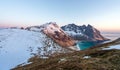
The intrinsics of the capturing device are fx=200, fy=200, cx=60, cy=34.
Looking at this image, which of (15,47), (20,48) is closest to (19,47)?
(20,48)

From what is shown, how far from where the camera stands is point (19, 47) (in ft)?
431

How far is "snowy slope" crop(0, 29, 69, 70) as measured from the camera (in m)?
105

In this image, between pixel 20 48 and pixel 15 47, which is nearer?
pixel 20 48

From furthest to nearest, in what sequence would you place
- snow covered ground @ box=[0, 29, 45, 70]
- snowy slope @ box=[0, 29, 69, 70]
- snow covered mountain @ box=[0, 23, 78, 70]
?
1. snow covered mountain @ box=[0, 23, 78, 70]
2. snowy slope @ box=[0, 29, 69, 70]
3. snow covered ground @ box=[0, 29, 45, 70]

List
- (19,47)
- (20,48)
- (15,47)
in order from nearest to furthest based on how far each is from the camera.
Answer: (20,48) → (15,47) → (19,47)

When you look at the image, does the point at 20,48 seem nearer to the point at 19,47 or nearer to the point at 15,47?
the point at 19,47

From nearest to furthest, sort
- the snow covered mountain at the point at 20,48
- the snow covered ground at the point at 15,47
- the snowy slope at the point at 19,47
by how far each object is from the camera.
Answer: the snow covered ground at the point at 15,47, the snowy slope at the point at 19,47, the snow covered mountain at the point at 20,48

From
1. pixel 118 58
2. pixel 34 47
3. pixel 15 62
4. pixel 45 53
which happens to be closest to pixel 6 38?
pixel 34 47

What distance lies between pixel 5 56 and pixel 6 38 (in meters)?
41.2

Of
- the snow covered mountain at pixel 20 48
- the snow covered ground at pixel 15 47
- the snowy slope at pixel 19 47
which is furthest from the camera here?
the snow covered mountain at pixel 20 48

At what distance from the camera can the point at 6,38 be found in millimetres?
150625

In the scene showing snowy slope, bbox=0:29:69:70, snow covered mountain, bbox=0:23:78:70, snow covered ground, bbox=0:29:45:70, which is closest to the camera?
snow covered ground, bbox=0:29:45:70

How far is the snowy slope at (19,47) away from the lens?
4142 inches

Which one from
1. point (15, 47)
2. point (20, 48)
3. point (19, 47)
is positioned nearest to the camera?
point (20, 48)
